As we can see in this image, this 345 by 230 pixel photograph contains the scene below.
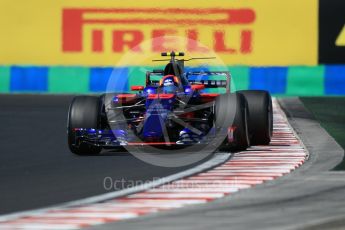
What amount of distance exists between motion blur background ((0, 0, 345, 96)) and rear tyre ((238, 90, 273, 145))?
11.3 meters

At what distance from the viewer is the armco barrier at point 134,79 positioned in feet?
83.5

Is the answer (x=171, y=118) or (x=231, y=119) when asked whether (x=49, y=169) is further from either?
(x=231, y=119)

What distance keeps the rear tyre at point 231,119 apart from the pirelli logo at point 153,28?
1282 cm

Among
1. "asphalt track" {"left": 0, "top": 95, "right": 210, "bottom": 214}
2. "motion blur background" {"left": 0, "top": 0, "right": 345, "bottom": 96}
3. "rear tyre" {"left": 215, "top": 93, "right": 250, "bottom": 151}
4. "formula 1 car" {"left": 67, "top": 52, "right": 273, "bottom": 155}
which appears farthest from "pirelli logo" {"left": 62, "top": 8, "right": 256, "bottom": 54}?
"rear tyre" {"left": 215, "top": 93, "right": 250, "bottom": 151}

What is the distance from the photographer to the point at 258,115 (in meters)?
14.1

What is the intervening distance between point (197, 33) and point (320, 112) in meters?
6.18

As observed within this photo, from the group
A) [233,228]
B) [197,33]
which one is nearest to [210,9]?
[197,33]

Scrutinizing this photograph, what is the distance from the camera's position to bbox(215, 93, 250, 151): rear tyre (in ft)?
43.4

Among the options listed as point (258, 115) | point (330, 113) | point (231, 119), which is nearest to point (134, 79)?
point (330, 113)

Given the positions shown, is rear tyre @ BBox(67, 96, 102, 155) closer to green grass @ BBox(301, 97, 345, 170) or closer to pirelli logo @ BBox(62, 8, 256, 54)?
green grass @ BBox(301, 97, 345, 170)

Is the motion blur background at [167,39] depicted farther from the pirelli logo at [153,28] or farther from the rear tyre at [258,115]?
the rear tyre at [258,115]

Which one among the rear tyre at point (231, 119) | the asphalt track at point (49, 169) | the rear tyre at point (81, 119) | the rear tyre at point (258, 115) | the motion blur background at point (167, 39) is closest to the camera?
the asphalt track at point (49, 169)

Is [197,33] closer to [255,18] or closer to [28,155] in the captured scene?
[255,18]

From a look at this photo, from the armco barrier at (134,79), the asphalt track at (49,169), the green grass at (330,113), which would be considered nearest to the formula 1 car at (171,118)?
the asphalt track at (49,169)
